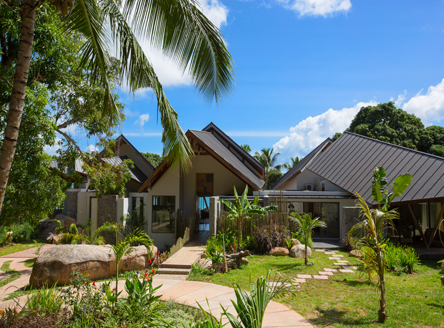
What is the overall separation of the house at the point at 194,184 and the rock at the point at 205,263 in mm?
5161

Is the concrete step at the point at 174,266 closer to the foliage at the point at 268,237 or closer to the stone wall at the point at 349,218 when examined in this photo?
the foliage at the point at 268,237

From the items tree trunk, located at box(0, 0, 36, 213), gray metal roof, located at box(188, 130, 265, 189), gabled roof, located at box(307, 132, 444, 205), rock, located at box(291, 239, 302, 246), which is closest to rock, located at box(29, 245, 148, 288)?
tree trunk, located at box(0, 0, 36, 213)

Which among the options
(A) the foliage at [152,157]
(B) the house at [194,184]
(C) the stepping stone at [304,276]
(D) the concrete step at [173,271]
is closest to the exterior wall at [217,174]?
(B) the house at [194,184]

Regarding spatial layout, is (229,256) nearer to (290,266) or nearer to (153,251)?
(290,266)

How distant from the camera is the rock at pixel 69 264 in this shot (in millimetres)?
8992

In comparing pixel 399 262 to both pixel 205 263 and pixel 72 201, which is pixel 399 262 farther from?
pixel 72 201

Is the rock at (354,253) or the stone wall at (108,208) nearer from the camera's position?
the rock at (354,253)

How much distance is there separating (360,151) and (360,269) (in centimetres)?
954

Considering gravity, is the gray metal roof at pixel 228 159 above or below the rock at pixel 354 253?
above

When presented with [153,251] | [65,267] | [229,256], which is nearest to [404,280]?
[229,256]

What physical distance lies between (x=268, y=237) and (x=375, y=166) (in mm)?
6946

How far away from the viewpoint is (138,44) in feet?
Result: 23.8

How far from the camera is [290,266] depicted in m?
10.6

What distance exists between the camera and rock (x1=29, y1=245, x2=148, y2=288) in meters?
8.99
